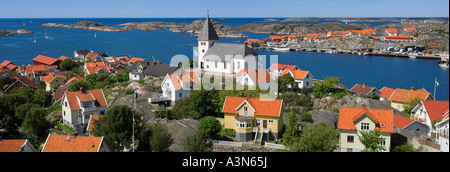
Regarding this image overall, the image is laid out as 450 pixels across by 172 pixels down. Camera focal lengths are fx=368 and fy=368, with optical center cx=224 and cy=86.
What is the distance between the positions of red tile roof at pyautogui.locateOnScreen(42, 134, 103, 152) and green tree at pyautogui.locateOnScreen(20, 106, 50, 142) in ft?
17.5

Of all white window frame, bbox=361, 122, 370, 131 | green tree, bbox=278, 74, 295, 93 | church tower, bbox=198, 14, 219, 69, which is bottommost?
white window frame, bbox=361, 122, 370, 131

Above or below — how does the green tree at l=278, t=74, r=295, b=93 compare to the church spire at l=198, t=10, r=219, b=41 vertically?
below

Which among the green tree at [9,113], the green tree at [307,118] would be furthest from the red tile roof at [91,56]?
the green tree at [307,118]

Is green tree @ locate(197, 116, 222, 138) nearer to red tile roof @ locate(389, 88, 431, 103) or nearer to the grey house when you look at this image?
red tile roof @ locate(389, 88, 431, 103)

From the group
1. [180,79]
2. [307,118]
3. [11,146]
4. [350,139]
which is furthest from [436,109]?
[11,146]

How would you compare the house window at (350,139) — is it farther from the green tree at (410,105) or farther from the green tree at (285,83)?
the green tree at (285,83)

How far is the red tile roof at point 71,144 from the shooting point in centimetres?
1017

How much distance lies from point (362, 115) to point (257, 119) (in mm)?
4043

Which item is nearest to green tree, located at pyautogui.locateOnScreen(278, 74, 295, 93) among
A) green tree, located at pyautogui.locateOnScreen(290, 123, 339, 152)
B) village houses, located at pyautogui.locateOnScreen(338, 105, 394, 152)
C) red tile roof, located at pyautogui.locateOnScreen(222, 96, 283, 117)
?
red tile roof, located at pyautogui.locateOnScreen(222, 96, 283, 117)

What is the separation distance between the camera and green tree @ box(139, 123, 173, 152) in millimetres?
11805

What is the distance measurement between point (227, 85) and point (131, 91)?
5592 mm

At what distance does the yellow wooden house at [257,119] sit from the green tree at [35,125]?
25.3ft

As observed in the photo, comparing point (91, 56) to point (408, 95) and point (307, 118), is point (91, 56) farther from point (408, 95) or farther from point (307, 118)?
point (408, 95)
